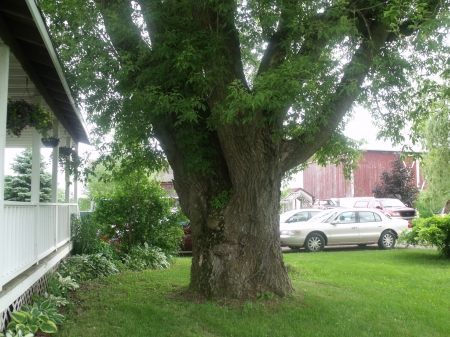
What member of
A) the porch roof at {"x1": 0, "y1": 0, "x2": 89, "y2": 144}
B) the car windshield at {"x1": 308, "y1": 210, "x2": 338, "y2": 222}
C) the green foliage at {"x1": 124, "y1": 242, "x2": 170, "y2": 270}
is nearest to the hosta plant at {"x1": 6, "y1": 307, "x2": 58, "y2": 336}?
the porch roof at {"x1": 0, "y1": 0, "x2": 89, "y2": 144}

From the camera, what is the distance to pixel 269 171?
7051 millimetres

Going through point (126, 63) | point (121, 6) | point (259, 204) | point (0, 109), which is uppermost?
point (121, 6)

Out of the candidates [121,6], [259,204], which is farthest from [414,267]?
[121,6]

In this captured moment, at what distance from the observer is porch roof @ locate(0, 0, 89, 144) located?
4727 millimetres

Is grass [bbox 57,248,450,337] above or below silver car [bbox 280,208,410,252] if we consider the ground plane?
below

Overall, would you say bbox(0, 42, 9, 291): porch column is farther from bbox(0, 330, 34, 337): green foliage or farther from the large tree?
the large tree

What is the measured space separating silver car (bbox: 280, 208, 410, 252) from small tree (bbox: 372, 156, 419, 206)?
17.4m

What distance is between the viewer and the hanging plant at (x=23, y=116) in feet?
20.9

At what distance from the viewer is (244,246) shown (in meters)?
7.14

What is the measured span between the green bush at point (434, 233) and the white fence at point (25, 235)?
9.47m

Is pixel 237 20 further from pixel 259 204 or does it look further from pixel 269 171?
pixel 259 204

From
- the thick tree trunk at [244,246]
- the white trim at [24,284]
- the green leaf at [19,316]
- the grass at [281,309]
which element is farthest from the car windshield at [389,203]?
the green leaf at [19,316]

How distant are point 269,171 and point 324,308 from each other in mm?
2280

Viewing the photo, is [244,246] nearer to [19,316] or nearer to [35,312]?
[35,312]
